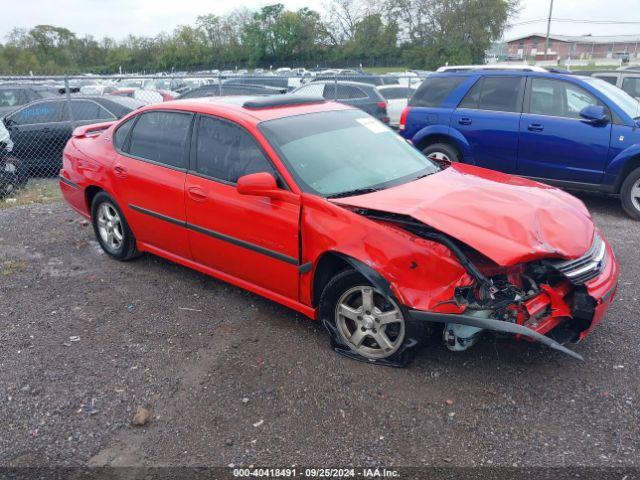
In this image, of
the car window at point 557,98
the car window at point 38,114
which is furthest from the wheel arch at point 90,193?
the car window at point 38,114

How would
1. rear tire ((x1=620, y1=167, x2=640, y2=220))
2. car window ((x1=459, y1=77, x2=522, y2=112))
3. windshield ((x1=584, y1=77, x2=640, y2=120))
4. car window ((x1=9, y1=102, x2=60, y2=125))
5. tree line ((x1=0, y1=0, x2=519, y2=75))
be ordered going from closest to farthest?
1. rear tire ((x1=620, y1=167, x2=640, y2=220))
2. windshield ((x1=584, y1=77, x2=640, y2=120))
3. car window ((x1=459, y1=77, x2=522, y2=112))
4. car window ((x1=9, y1=102, x2=60, y2=125))
5. tree line ((x1=0, y1=0, x2=519, y2=75))

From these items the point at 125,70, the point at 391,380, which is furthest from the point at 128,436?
the point at 125,70

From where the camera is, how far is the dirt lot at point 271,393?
2809mm

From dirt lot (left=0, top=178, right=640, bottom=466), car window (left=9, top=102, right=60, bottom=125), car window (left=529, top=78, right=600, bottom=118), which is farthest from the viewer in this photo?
car window (left=9, top=102, right=60, bottom=125)

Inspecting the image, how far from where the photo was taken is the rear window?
7809mm

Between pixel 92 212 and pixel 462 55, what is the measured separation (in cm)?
5249

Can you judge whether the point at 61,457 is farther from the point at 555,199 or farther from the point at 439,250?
the point at 555,199

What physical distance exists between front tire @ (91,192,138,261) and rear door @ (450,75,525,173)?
472cm

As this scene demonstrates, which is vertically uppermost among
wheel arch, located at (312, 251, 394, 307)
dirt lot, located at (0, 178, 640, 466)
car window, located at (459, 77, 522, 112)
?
car window, located at (459, 77, 522, 112)

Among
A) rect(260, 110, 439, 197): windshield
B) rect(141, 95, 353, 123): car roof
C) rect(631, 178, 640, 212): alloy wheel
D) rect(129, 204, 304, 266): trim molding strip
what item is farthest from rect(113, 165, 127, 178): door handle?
rect(631, 178, 640, 212): alloy wheel

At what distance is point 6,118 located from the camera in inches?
385

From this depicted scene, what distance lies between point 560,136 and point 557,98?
22.1 inches

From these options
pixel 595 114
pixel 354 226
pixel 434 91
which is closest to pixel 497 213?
pixel 354 226

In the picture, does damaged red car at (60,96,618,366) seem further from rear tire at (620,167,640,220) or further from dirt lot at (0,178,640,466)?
rear tire at (620,167,640,220)
